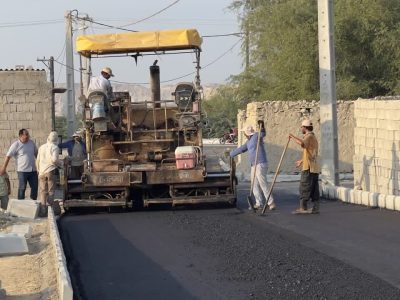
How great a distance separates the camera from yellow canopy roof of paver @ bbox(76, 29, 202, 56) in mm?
15758

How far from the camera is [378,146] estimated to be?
1586 centimetres

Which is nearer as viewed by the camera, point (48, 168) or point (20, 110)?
point (48, 168)

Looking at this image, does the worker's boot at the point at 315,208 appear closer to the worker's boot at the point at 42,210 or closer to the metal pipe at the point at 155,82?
the metal pipe at the point at 155,82

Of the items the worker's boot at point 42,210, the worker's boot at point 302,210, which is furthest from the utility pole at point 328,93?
the worker's boot at point 42,210

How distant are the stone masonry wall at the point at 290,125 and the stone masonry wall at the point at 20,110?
8095mm

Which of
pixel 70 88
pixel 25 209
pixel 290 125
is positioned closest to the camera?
pixel 25 209

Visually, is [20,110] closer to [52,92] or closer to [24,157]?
[52,92]

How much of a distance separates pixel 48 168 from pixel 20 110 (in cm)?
401

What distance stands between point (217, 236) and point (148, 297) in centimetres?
374

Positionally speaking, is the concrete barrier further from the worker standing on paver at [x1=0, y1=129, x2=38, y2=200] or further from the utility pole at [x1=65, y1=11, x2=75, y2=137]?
the utility pole at [x1=65, y1=11, x2=75, y2=137]

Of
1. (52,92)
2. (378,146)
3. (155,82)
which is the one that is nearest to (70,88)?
(52,92)

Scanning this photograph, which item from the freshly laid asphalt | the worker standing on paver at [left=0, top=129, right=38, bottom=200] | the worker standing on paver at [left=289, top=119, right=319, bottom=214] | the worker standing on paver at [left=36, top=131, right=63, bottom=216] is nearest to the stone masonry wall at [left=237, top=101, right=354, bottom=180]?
the worker standing on paver at [left=0, top=129, right=38, bottom=200]

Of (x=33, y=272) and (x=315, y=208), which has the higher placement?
(x=315, y=208)

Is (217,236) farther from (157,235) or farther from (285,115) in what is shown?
(285,115)
